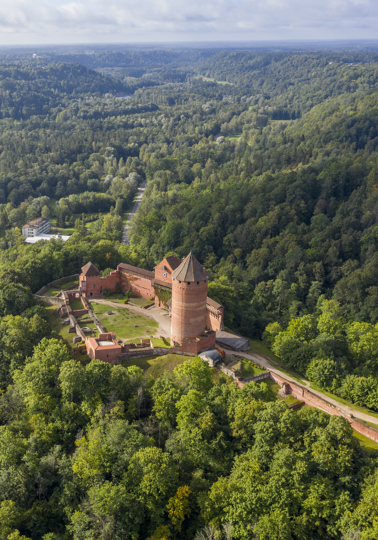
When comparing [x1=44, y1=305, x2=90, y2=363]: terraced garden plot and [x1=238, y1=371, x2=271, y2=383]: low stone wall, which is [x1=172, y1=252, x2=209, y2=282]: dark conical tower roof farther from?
[x1=44, y1=305, x2=90, y2=363]: terraced garden plot

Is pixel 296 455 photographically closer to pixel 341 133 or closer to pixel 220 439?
pixel 220 439

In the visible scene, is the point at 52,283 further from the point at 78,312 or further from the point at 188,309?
the point at 188,309

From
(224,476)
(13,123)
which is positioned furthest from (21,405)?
(13,123)

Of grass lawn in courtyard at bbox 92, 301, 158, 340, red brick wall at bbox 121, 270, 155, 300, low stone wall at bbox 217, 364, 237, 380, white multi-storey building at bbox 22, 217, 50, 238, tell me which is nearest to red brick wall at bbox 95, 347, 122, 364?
grass lawn in courtyard at bbox 92, 301, 158, 340

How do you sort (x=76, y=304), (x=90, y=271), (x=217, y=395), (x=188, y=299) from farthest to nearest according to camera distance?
(x=90, y=271), (x=76, y=304), (x=188, y=299), (x=217, y=395)

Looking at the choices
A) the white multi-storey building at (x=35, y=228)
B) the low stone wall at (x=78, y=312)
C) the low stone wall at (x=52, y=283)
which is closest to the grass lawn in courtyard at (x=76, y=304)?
the low stone wall at (x=78, y=312)

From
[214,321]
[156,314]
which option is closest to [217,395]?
[214,321]

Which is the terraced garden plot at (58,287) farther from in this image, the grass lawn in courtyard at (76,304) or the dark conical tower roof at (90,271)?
the dark conical tower roof at (90,271)
